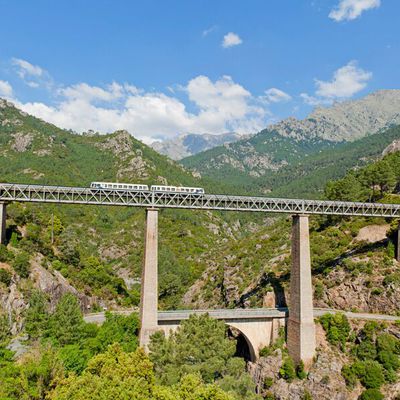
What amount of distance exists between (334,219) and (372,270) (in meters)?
22.1

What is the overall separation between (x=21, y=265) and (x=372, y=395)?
167 feet

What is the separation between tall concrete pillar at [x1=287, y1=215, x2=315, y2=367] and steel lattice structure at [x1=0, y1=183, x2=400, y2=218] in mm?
3849

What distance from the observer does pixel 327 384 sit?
4781 centimetres

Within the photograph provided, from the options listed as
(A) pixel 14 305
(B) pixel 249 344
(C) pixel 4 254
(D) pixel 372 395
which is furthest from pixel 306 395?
(C) pixel 4 254

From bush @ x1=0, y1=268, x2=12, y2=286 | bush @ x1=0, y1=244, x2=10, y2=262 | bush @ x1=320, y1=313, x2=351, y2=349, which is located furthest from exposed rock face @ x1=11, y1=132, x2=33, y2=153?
bush @ x1=320, y1=313, x2=351, y2=349

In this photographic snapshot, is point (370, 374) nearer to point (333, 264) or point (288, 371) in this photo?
point (288, 371)

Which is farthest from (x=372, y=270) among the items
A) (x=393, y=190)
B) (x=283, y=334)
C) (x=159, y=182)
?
(x=159, y=182)

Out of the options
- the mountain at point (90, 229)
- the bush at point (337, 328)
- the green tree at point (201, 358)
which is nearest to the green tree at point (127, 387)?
the green tree at point (201, 358)

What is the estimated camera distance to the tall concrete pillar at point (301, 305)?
168 ft

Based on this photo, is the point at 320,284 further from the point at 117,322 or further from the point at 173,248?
the point at 173,248

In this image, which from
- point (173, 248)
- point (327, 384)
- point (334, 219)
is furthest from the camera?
point (173, 248)

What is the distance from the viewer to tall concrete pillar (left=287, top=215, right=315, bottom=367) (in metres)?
51.2

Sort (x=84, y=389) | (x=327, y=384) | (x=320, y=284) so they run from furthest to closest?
(x=320, y=284)
(x=327, y=384)
(x=84, y=389)

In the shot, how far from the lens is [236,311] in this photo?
54.3 meters
